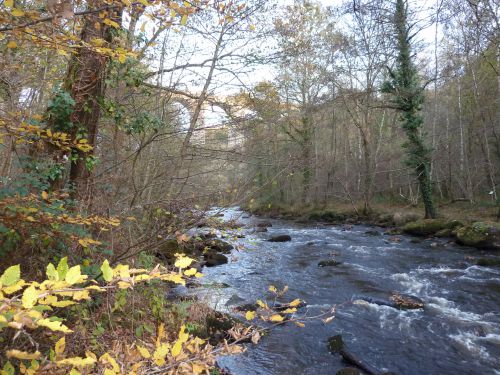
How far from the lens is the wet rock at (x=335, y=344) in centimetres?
582

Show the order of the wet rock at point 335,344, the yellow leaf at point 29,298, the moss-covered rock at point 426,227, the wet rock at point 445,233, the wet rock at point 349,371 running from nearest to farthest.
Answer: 1. the yellow leaf at point 29,298
2. the wet rock at point 349,371
3. the wet rock at point 335,344
4. the wet rock at point 445,233
5. the moss-covered rock at point 426,227

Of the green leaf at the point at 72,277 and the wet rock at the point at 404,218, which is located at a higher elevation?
the green leaf at the point at 72,277

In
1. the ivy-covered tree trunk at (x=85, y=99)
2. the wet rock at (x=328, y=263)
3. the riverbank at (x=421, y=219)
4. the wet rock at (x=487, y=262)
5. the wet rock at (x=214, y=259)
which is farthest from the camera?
the riverbank at (x=421, y=219)

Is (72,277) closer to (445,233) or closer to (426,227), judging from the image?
(445,233)

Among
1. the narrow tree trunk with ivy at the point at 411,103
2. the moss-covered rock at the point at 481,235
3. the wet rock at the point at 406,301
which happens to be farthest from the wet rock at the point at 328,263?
the narrow tree trunk with ivy at the point at 411,103

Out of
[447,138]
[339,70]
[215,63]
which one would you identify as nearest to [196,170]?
[215,63]

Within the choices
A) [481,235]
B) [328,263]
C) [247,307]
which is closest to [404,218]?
[481,235]

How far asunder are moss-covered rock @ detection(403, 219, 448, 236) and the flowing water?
2126 mm

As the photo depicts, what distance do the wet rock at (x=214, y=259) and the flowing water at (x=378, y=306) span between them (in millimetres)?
323

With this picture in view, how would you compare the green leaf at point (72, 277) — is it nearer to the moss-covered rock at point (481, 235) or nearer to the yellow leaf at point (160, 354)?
the yellow leaf at point (160, 354)

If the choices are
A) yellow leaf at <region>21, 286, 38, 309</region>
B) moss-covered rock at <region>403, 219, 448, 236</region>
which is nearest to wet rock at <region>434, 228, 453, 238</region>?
moss-covered rock at <region>403, 219, 448, 236</region>

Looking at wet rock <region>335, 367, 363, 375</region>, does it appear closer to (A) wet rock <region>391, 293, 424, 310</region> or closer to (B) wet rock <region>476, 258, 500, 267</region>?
(A) wet rock <region>391, 293, 424, 310</region>

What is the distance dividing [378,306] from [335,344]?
2.21m

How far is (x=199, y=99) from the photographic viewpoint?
5.53 metres
